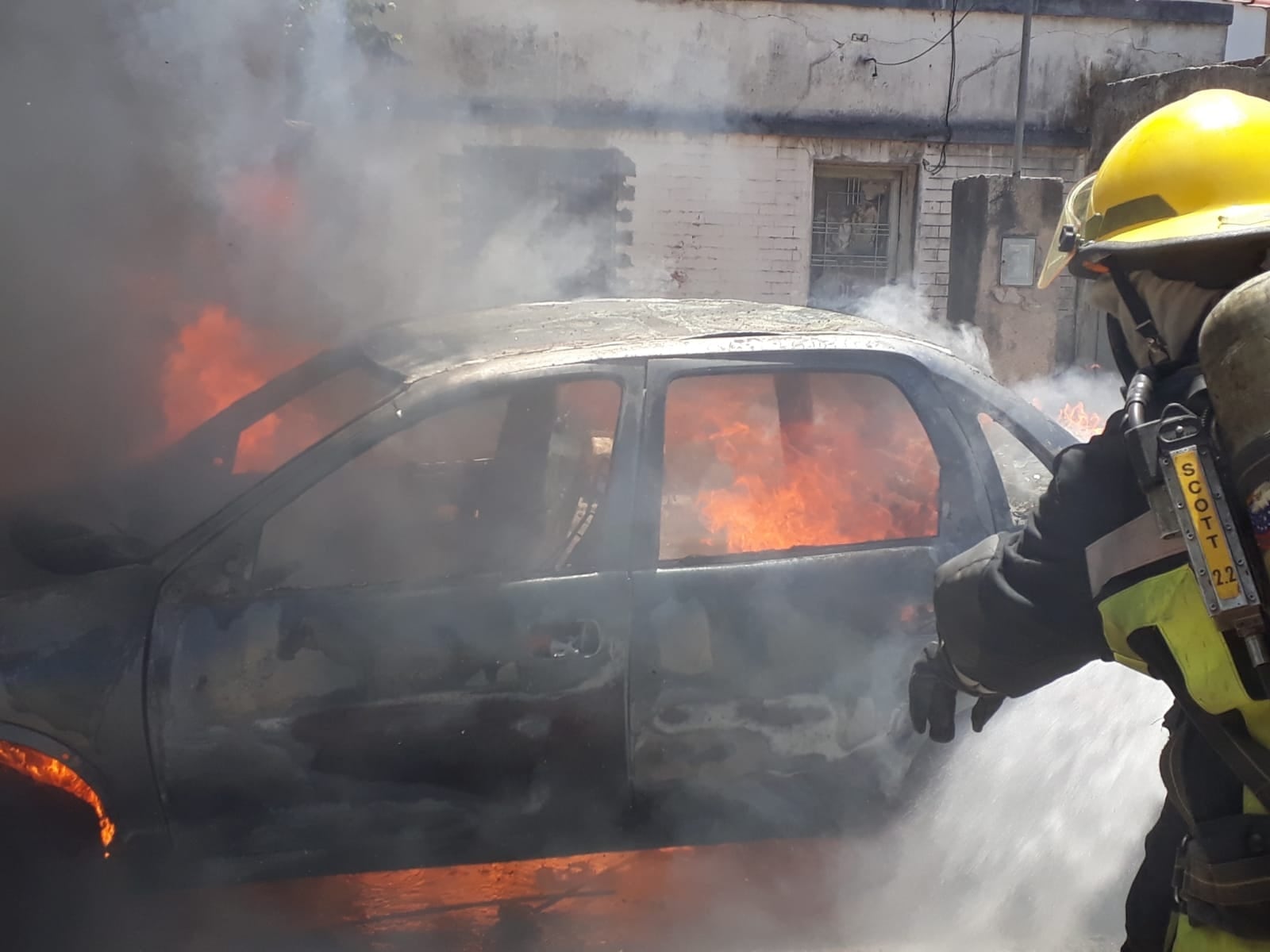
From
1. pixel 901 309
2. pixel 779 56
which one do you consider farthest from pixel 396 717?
pixel 779 56

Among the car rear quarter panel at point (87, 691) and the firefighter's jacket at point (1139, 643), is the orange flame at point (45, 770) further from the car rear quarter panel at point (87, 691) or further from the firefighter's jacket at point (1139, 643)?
A: the firefighter's jacket at point (1139, 643)

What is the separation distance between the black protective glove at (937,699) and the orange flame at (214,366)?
453 centimetres

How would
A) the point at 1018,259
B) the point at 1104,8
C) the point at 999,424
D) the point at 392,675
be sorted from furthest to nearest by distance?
the point at 1104,8, the point at 1018,259, the point at 999,424, the point at 392,675

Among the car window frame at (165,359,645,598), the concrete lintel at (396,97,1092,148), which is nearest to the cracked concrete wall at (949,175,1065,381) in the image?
the concrete lintel at (396,97,1092,148)

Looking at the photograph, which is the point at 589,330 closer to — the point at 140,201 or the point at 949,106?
the point at 140,201

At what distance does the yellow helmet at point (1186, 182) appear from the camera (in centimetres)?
153

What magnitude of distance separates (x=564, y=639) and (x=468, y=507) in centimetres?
63

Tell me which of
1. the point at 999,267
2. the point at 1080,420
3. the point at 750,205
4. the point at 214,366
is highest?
the point at 750,205

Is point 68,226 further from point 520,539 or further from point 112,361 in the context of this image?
point 520,539

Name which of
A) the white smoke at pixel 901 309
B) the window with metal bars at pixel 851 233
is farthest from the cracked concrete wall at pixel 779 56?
the white smoke at pixel 901 309

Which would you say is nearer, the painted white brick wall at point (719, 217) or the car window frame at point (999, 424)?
the car window frame at point (999, 424)

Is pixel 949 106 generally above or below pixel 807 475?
above

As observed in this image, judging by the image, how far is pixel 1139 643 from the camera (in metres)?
1.39

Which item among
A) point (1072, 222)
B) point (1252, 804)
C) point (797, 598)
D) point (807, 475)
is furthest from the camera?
point (807, 475)
